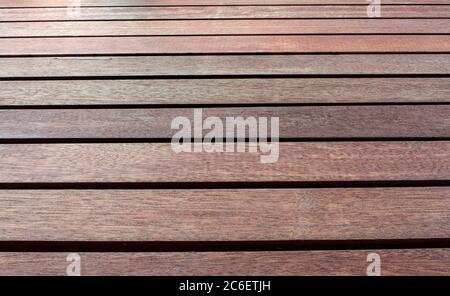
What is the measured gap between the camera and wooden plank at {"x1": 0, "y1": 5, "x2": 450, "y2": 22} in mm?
1991

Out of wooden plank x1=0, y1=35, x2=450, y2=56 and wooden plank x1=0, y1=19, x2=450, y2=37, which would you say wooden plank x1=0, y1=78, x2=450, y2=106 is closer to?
wooden plank x1=0, y1=35, x2=450, y2=56

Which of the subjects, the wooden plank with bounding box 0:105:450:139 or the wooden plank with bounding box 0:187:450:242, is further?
the wooden plank with bounding box 0:105:450:139

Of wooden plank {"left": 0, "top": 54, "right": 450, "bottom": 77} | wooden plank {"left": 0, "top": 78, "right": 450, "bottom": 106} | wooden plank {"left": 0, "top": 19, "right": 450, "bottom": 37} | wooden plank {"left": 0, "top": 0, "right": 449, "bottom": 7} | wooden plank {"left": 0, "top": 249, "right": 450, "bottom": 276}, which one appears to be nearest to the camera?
wooden plank {"left": 0, "top": 249, "right": 450, "bottom": 276}

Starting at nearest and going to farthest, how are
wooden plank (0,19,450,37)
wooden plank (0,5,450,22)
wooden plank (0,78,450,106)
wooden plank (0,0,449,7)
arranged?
wooden plank (0,78,450,106) → wooden plank (0,19,450,37) → wooden plank (0,5,450,22) → wooden plank (0,0,449,7)

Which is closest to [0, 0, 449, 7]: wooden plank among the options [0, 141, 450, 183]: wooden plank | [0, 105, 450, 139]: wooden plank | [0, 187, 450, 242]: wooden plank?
[0, 105, 450, 139]: wooden plank

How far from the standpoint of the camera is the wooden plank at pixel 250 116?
116 cm

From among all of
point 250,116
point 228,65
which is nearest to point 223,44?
point 228,65

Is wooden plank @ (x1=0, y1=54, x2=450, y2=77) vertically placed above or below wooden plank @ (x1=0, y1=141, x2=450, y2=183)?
above

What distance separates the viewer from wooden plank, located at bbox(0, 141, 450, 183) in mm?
1021

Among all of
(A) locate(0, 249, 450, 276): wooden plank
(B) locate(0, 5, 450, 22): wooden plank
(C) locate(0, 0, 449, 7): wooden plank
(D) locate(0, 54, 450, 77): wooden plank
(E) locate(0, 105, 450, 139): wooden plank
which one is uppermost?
(C) locate(0, 0, 449, 7): wooden plank

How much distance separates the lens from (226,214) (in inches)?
36.8

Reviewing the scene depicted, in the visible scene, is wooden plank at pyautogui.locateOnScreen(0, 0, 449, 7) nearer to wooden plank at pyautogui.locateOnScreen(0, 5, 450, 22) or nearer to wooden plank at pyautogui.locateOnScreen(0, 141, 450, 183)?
wooden plank at pyautogui.locateOnScreen(0, 5, 450, 22)

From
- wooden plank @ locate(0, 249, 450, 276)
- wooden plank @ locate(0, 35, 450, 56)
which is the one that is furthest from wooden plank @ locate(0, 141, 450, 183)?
wooden plank @ locate(0, 35, 450, 56)
